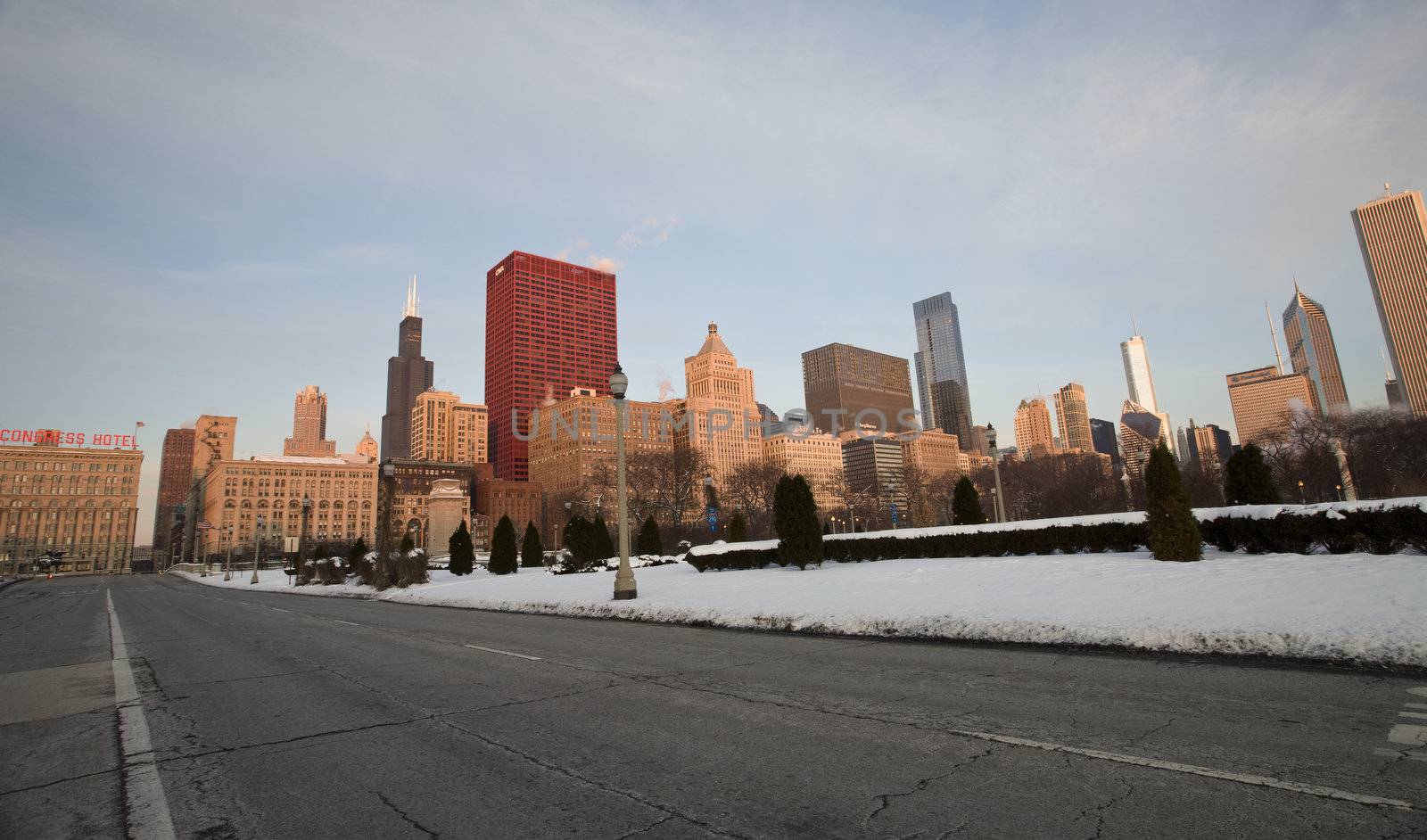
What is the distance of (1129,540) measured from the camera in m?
17.7

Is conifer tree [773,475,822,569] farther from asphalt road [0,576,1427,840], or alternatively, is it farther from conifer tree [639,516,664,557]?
conifer tree [639,516,664,557]

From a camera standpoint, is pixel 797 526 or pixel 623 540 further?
pixel 797 526

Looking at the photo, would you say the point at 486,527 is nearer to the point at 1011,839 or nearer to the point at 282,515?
the point at 282,515

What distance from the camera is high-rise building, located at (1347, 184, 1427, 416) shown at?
182125 millimetres

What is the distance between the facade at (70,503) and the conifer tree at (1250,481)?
7369 inches

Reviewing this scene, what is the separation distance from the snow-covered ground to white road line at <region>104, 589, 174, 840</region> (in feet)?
29.9

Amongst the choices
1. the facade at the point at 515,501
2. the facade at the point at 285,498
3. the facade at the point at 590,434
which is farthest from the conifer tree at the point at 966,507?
the facade at the point at 285,498

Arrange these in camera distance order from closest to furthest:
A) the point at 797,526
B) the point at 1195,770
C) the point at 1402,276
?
1. the point at 1195,770
2. the point at 797,526
3. the point at 1402,276

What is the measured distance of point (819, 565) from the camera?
23.3m

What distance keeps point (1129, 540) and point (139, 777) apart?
19.3 m

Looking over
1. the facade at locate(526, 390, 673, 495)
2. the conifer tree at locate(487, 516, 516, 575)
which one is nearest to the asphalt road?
the conifer tree at locate(487, 516, 516, 575)

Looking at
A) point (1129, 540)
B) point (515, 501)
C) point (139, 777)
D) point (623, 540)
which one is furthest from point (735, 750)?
point (515, 501)

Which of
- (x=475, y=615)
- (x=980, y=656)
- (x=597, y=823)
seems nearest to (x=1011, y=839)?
(x=597, y=823)

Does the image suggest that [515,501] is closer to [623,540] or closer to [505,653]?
[623,540]
